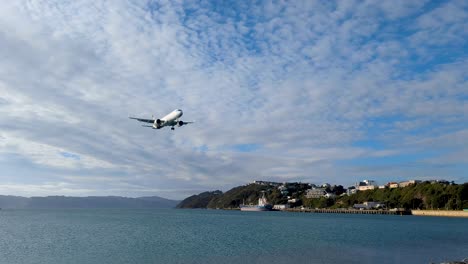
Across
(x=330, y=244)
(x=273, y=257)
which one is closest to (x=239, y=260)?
(x=273, y=257)

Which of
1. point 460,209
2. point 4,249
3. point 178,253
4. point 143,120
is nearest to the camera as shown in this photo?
point 178,253

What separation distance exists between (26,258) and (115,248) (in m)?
12.6

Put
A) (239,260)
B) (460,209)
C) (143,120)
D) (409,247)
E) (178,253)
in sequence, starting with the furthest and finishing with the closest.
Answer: (460,209) < (143,120) < (409,247) < (178,253) < (239,260)

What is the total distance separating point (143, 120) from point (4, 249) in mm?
27579

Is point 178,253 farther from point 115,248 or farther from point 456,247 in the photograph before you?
point 456,247

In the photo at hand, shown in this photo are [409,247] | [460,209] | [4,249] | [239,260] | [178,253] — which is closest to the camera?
[239,260]

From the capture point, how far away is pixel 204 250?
59.4 metres

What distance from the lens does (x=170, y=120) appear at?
6781 centimetres

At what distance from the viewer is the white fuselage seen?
218ft

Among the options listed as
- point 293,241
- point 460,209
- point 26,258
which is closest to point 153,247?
point 26,258

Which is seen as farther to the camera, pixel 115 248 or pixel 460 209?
pixel 460 209

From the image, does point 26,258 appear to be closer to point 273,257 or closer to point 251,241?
point 273,257

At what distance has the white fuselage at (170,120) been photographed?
6656 cm

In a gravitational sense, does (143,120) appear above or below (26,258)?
above
